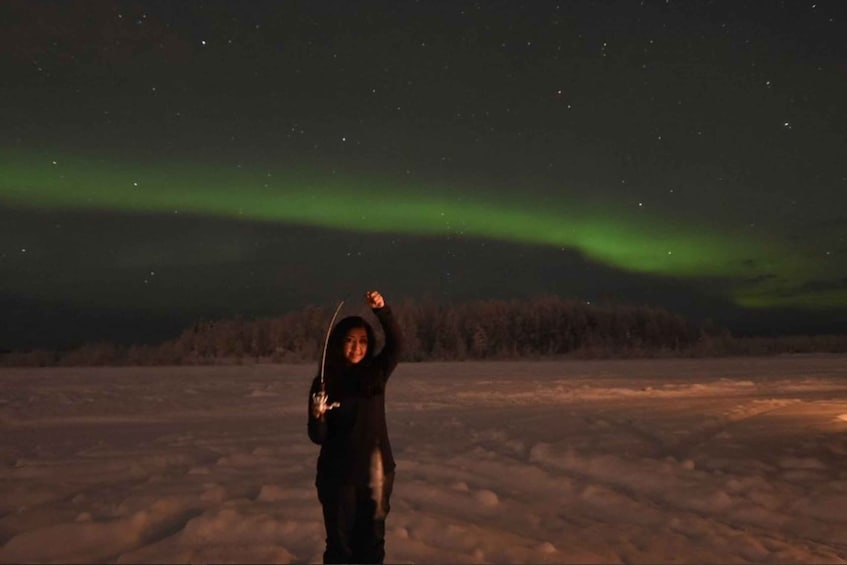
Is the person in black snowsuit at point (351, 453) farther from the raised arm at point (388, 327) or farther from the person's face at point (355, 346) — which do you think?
the raised arm at point (388, 327)

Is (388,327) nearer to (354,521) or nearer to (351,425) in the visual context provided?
(351,425)

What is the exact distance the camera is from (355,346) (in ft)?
15.3

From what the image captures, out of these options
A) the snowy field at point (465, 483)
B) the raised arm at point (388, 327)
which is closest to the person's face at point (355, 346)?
the raised arm at point (388, 327)

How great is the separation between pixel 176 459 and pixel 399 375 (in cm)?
1891

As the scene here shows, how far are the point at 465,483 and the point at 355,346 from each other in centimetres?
388

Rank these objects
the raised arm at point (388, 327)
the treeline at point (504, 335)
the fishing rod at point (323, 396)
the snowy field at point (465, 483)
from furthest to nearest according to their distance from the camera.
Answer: the treeline at point (504, 335) → the snowy field at point (465, 483) → the raised arm at point (388, 327) → the fishing rod at point (323, 396)

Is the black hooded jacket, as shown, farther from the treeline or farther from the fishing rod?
the treeline

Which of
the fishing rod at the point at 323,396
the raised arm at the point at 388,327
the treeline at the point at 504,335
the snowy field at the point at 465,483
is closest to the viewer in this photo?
the fishing rod at the point at 323,396

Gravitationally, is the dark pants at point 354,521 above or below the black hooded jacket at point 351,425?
below

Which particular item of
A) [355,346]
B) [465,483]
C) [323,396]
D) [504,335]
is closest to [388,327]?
[355,346]

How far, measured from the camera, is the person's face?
183 inches

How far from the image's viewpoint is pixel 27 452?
9969 mm

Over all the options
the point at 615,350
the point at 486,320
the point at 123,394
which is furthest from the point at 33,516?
the point at 486,320

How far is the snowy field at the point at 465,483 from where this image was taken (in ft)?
19.3
